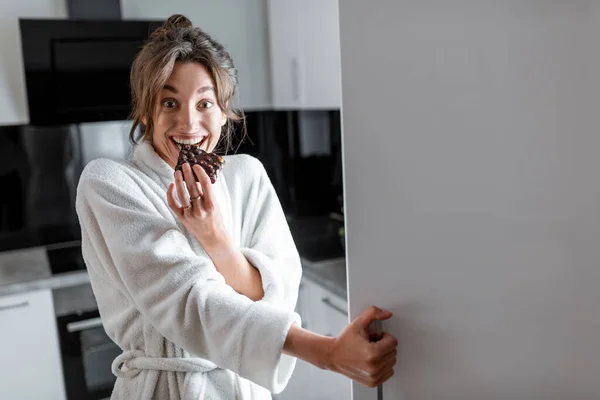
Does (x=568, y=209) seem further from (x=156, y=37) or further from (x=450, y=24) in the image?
(x=156, y=37)

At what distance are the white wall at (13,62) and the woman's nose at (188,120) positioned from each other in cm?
162

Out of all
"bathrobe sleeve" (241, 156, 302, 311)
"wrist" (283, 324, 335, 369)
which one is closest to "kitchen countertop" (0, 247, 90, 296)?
"bathrobe sleeve" (241, 156, 302, 311)

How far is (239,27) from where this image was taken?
2.58m

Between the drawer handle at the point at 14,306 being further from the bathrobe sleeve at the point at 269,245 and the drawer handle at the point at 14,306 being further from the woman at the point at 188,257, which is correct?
the bathrobe sleeve at the point at 269,245

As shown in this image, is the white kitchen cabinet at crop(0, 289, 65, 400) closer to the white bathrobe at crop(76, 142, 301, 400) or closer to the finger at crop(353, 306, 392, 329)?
the white bathrobe at crop(76, 142, 301, 400)

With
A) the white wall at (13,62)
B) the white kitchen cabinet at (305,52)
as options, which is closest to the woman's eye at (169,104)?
the white kitchen cabinet at (305,52)

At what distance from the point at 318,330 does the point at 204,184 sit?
1.36 metres

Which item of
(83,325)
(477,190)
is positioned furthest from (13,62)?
(477,190)

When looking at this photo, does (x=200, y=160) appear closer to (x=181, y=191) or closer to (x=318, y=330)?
(x=181, y=191)

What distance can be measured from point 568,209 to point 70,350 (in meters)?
2.06

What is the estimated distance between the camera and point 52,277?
2113 mm

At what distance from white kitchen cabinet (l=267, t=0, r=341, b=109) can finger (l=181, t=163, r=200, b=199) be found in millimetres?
1138

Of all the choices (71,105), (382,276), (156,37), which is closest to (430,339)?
(382,276)

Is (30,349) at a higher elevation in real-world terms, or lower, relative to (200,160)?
lower
